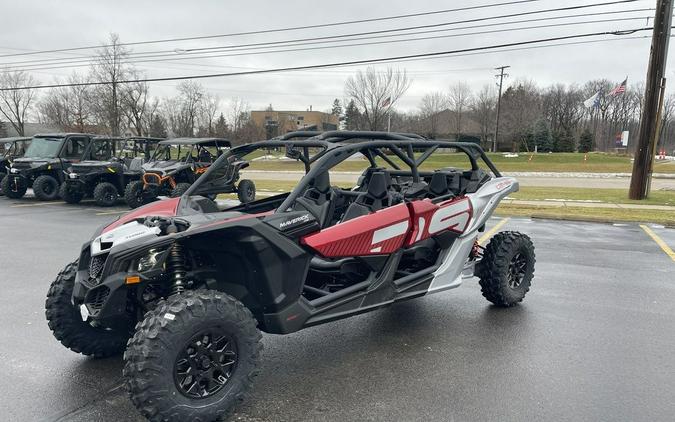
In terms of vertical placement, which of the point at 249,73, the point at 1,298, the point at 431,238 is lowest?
the point at 1,298

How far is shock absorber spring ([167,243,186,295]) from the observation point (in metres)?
3.24

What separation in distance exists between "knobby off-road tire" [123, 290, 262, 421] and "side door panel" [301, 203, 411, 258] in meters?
0.76

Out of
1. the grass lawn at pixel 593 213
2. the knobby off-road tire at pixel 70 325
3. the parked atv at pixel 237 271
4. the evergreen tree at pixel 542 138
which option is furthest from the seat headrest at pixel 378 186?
the evergreen tree at pixel 542 138

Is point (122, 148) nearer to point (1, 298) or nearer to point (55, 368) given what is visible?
point (1, 298)

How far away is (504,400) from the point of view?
11.0 feet

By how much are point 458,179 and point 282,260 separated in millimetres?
Result: 2398

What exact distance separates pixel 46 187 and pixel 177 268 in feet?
48.6

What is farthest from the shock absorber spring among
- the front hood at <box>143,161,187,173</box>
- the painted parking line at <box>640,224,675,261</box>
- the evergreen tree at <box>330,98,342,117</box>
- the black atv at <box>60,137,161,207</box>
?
the evergreen tree at <box>330,98,342,117</box>

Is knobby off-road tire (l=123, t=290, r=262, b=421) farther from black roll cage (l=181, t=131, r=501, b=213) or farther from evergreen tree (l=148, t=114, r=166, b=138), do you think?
evergreen tree (l=148, t=114, r=166, b=138)

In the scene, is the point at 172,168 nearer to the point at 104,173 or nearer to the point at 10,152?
the point at 104,173

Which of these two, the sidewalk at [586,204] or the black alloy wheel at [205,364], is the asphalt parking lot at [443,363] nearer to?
the black alloy wheel at [205,364]

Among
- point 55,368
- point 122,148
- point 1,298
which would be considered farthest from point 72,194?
point 55,368

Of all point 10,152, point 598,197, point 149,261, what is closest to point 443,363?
point 149,261

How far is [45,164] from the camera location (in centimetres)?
1552
